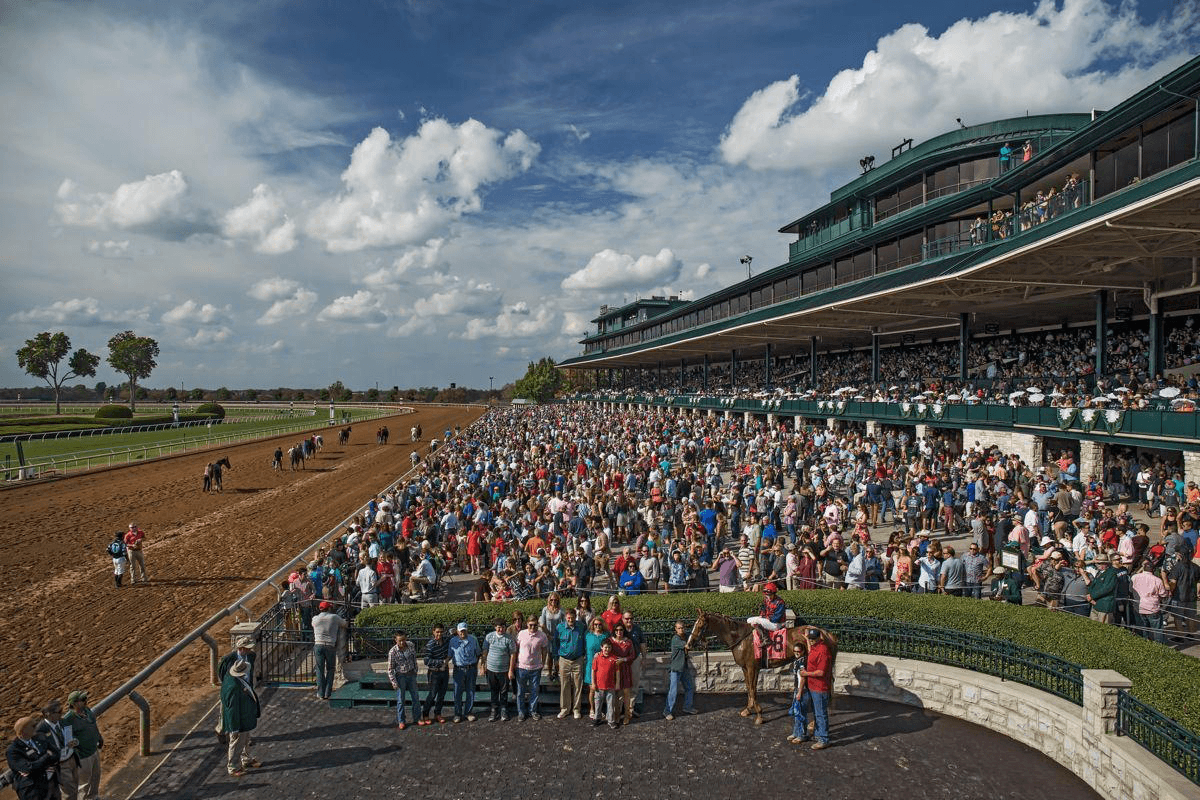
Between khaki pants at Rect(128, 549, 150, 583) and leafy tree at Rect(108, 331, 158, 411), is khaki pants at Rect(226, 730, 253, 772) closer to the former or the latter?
khaki pants at Rect(128, 549, 150, 583)

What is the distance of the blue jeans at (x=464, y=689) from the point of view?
845 cm

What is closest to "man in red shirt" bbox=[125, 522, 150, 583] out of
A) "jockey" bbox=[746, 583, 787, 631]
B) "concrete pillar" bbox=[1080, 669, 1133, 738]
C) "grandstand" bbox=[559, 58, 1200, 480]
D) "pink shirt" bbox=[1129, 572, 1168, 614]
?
"jockey" bbox=[746, 583, 787, 631]

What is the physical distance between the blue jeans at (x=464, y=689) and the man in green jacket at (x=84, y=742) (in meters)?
3.65

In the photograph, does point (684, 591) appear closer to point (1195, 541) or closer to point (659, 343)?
point (1195, 541)

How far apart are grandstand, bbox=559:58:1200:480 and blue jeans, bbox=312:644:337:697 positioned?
16.7 m

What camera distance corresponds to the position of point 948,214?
109 feet

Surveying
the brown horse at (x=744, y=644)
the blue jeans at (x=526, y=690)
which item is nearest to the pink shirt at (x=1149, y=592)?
the brown horse at (x=744, y=644)

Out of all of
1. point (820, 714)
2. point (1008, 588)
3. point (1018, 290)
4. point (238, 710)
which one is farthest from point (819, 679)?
point (1018, 290)

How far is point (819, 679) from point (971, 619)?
8.27ft

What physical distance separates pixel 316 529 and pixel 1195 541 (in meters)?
20.3

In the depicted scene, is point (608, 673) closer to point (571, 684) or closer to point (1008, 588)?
point (571, 684)

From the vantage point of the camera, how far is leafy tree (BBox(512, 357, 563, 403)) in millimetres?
111750

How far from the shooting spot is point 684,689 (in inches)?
346

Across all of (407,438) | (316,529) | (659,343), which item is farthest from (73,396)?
(316,529)
